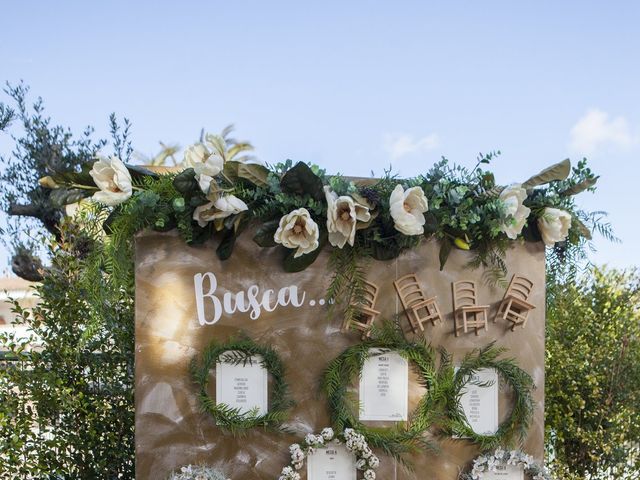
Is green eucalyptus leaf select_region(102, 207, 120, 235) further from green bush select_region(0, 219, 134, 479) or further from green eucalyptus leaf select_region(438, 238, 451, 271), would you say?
green eucalyptus leaf select_region(438, 238, 451, 271)

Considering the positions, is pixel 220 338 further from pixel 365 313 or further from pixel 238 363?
pixel 365 313

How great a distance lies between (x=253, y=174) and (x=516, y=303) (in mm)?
1362

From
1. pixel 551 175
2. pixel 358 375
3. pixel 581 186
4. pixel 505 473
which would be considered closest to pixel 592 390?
pixel 505 473

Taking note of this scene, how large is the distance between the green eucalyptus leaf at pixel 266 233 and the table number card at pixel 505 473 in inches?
56.7

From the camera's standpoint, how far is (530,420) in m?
3.13

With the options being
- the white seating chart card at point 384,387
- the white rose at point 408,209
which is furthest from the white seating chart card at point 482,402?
the white rose at point 408,209

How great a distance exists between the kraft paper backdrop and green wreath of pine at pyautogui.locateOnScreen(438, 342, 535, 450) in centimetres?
14

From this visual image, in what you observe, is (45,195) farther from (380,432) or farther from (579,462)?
(579,462)

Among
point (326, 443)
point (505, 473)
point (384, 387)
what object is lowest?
point (505, 473)

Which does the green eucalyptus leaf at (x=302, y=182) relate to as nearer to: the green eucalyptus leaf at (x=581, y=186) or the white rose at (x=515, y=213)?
the white rose at (x=515, y=213)

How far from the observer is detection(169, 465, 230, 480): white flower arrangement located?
9.10ft

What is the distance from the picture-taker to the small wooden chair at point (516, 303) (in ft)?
10.2

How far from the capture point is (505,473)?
3.11 m

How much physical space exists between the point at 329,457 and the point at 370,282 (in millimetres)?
799
